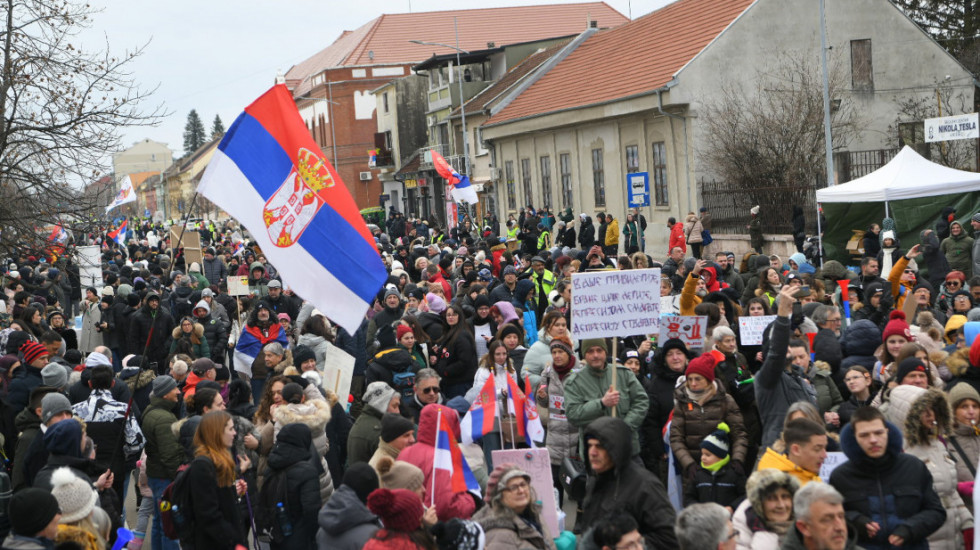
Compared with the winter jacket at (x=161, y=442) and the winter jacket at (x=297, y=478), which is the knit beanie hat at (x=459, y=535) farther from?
the winter jacket at (x=161, y=442)

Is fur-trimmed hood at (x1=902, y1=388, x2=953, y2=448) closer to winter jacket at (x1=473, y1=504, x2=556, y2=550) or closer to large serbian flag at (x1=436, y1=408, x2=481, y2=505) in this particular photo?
winter jacket at (x1=473, y1=504, x2=556, y2=550)

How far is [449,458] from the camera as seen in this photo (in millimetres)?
6664

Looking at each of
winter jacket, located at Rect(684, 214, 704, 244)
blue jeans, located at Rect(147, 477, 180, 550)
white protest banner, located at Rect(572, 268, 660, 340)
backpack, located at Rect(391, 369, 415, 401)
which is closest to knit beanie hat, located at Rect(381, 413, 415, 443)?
white protest banner, located at Rect(572, 268, 660, 340)

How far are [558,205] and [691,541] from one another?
38353mm

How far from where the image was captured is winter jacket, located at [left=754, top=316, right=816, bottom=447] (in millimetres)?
7402

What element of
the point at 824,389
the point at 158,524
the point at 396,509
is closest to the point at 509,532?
the point at 396,509

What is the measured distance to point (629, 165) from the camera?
120ft

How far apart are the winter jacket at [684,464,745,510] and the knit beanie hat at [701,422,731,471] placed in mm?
58

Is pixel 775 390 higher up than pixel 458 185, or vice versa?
pixel 458 185

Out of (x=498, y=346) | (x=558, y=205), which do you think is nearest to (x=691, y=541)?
(x=498, y=346)

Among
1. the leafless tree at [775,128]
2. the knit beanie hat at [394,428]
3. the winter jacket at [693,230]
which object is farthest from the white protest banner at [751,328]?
the leafless tree at [775,128]

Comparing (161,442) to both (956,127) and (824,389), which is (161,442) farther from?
(956,127)

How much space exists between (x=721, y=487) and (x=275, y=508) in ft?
9.50

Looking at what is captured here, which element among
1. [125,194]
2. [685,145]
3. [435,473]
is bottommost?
[435,473]
